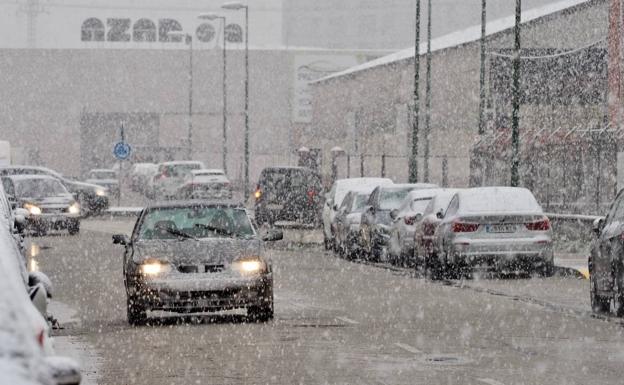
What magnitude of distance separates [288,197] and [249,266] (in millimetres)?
27257

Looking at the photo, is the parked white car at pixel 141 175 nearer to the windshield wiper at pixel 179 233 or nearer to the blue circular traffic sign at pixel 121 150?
the blue circular traffic sign at pixel 121 150

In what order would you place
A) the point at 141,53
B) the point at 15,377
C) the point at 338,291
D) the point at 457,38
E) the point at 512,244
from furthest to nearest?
1. the point at 141,53
2. the point at 457,38
3. the point at 512,244
4. the point at 338,291
5. the point at 15,377

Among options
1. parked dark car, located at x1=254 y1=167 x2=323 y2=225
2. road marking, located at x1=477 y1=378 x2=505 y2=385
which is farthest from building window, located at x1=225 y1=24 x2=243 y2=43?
road marking, located at x1=477 y1=378 x2=505 y2=385

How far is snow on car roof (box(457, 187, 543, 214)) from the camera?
2491 centimetres

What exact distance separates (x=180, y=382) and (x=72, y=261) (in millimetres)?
19010

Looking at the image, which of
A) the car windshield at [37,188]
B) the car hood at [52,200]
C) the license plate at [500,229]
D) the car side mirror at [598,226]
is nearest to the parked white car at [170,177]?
the car windshield at [37,188]

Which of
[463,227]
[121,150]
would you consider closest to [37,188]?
[121,150]

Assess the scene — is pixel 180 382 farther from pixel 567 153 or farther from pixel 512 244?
pixel 567 153

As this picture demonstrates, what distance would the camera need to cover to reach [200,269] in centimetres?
1661

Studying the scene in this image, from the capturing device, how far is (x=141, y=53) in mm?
105875

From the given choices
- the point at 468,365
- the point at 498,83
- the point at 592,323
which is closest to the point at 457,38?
the point at 498,83

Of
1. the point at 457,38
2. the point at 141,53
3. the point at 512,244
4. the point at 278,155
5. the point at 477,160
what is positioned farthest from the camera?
the point at 141,53

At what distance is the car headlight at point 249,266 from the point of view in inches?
657

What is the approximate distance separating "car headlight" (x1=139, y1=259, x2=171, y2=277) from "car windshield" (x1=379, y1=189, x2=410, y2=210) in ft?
48.9
